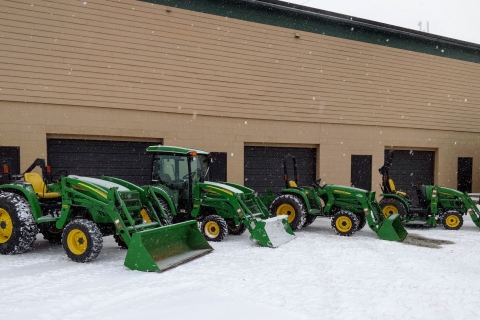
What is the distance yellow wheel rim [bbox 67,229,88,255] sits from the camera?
708 centimetres

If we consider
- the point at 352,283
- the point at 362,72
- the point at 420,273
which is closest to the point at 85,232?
the point at 352,283

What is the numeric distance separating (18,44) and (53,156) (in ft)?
8.83

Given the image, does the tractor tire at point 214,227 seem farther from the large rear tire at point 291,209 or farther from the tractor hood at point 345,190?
the tractor hood at point 345,190

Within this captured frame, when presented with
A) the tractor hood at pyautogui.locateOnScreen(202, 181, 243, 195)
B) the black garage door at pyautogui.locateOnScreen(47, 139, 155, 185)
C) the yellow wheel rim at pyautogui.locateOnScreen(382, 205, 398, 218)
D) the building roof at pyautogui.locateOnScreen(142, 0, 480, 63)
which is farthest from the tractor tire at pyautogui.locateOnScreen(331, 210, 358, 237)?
the building roof at pyautogui.locateOnScreen(142, 0, 480, 63)

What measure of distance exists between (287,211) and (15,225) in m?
5.84

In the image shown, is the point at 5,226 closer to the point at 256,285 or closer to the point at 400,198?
the point at 256,285

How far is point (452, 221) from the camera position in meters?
11.7

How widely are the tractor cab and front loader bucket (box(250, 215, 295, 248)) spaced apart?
161 cm

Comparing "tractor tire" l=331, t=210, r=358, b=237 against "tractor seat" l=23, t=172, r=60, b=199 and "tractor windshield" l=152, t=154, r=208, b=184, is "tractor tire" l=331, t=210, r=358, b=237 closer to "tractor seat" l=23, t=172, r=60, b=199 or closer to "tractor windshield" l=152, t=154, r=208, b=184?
"tractor windshield" l=152, t=154, r=208, b=184

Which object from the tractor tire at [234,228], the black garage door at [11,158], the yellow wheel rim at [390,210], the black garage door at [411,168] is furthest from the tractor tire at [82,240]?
the black garage door at [411,168]

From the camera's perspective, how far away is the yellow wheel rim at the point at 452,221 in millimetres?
11656

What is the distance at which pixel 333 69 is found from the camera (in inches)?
623

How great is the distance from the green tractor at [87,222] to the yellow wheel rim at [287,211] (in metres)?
3.32

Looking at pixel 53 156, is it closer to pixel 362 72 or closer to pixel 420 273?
pixel 420 273
